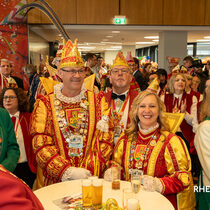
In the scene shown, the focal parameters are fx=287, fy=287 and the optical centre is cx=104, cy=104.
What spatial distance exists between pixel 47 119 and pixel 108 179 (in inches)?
31.9

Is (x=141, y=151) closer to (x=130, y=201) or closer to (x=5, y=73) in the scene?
(x=130, y=201)

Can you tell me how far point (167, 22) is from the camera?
8188 millimetres

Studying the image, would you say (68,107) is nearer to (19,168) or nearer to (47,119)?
(47,119)

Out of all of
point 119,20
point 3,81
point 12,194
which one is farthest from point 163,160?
point 119,20

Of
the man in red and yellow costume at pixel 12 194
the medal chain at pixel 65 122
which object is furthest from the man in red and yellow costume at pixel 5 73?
the man in red and yellow costume at pixel 12 194

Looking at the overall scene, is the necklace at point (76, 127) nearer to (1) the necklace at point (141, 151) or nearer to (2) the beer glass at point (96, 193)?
(1) the necklace at point (141, 151)

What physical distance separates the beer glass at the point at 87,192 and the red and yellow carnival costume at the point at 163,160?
2.23 feet

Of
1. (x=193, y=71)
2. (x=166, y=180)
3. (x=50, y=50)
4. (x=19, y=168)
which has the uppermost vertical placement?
(x=50, y=50)

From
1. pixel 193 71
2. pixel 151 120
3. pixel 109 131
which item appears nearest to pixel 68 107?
pixel 109 131

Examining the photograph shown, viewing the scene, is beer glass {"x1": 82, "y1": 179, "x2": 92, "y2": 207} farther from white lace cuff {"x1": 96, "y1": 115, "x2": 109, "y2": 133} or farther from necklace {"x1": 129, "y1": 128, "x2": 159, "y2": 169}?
white lace cuff {"x1": 96, "y1": 115, "x2": 109, "y2": 133}

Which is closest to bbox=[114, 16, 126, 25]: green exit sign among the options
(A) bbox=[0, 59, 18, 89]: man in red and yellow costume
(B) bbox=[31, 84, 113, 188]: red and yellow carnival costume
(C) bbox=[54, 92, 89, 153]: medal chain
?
(A) bbox=[0, 59, 18, 89]: man in red and yellow costume

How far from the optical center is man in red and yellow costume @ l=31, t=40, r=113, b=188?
251cm

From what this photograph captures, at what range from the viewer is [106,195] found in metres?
1.96

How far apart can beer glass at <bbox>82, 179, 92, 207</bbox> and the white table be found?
0.50 ft
